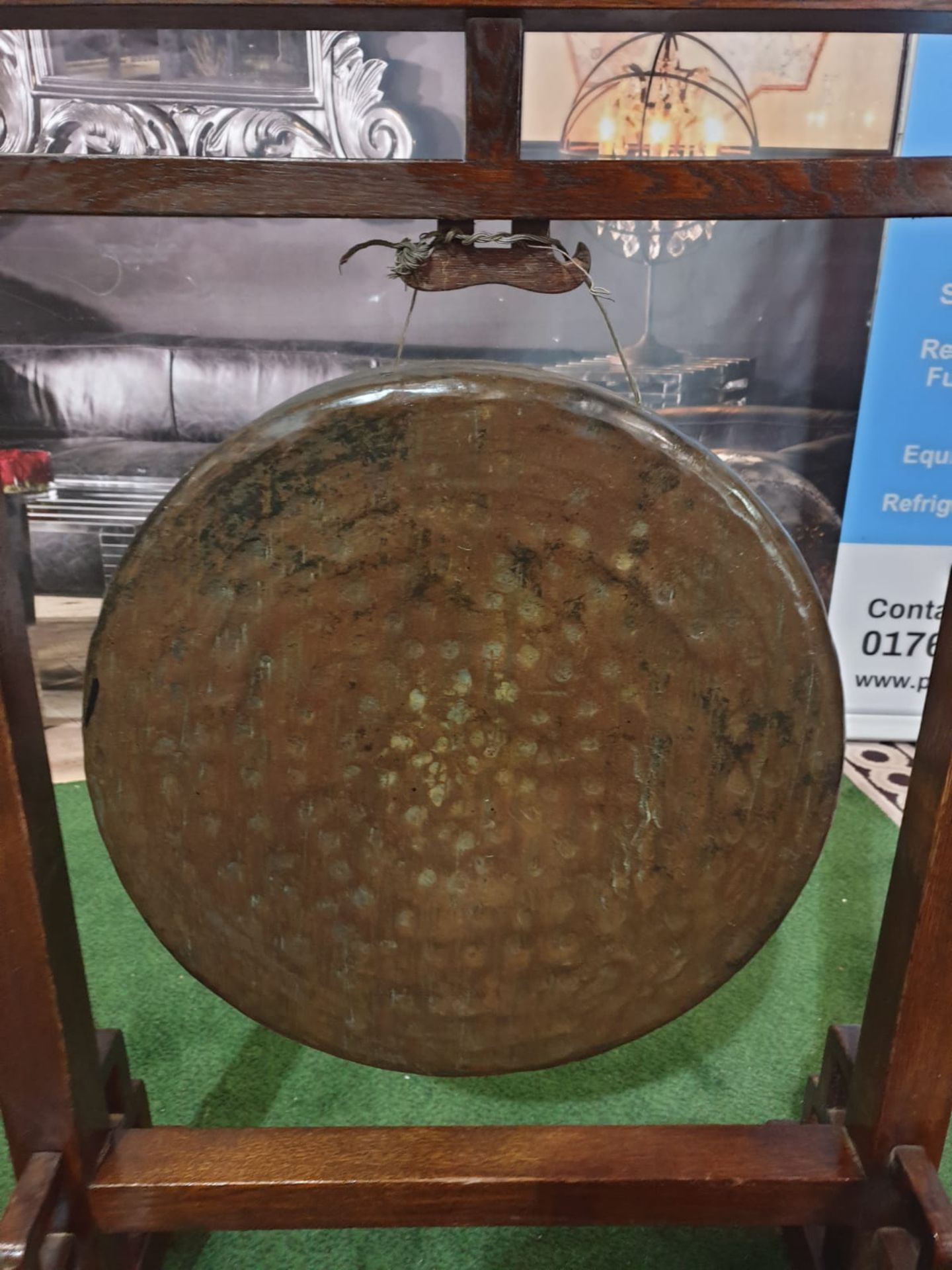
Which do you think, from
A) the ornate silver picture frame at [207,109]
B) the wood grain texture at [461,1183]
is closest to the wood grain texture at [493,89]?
the wood grain texture at [461,1183]

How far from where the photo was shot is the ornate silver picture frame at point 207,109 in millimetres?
1608

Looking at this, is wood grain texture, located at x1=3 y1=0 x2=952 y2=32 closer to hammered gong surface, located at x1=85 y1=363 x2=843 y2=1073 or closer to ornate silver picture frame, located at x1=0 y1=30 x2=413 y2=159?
hammered gong surface, located at x1=85 y1=363 x2=843 y2=1073

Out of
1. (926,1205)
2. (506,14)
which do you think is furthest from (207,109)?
(926,1205)

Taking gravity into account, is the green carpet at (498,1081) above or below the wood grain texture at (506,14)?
below

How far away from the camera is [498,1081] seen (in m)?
1.31

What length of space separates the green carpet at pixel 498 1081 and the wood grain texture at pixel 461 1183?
20 centimetres

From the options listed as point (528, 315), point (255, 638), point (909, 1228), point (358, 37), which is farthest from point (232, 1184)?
point (358, 37)

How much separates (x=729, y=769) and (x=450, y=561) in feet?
1.00

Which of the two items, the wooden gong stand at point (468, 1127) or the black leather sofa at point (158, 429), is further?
the black leather sofa at point (158, 429)

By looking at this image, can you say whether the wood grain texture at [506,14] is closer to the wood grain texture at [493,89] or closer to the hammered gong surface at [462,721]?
the wood grain texture at [493,89]

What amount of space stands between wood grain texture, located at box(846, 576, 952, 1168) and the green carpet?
32cm

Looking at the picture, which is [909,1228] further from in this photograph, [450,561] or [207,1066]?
[207,1066]

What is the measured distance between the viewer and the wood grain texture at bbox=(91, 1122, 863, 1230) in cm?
92

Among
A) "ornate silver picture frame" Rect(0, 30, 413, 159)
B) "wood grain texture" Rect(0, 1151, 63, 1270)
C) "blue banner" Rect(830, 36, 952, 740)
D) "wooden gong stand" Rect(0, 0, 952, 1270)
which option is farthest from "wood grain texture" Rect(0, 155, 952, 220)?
"blue banner" Rect(830, 36, 952, 740)
